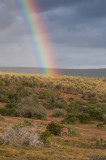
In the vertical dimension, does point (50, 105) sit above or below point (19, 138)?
below

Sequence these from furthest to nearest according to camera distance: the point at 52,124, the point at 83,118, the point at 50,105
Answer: the point at 50,105, the point at 83,118, the point at 52,124

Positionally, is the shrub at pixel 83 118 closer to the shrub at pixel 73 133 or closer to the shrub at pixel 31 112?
the shrub at pixel 31 112

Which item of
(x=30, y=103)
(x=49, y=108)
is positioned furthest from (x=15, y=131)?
(x=49, y=108)

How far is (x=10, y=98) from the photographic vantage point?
33250 mm

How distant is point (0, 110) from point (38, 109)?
4.06 meters

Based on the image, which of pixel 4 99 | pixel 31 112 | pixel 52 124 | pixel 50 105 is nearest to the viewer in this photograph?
pixel 52 124

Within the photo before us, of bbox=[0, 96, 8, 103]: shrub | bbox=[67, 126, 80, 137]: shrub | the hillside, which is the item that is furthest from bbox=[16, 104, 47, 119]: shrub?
bbox=[0, 96, 8, 103]: shrub

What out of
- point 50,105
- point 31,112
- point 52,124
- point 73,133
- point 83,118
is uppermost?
point 52,124

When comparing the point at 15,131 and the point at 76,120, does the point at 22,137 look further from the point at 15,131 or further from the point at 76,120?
the point at 76,120

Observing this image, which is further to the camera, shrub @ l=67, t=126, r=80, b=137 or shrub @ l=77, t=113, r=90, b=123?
shrub @ l=77, t=113, r=90, b=123

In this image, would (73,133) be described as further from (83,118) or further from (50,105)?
(50,105)

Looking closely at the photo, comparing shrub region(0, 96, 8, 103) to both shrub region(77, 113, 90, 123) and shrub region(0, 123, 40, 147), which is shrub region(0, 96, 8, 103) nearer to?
shrub region(77, 113, 90, 123)

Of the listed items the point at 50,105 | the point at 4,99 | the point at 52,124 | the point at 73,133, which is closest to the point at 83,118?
the point at 73,133

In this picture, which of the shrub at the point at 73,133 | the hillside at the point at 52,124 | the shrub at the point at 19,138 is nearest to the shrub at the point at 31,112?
the hillside at the point at 52,124
